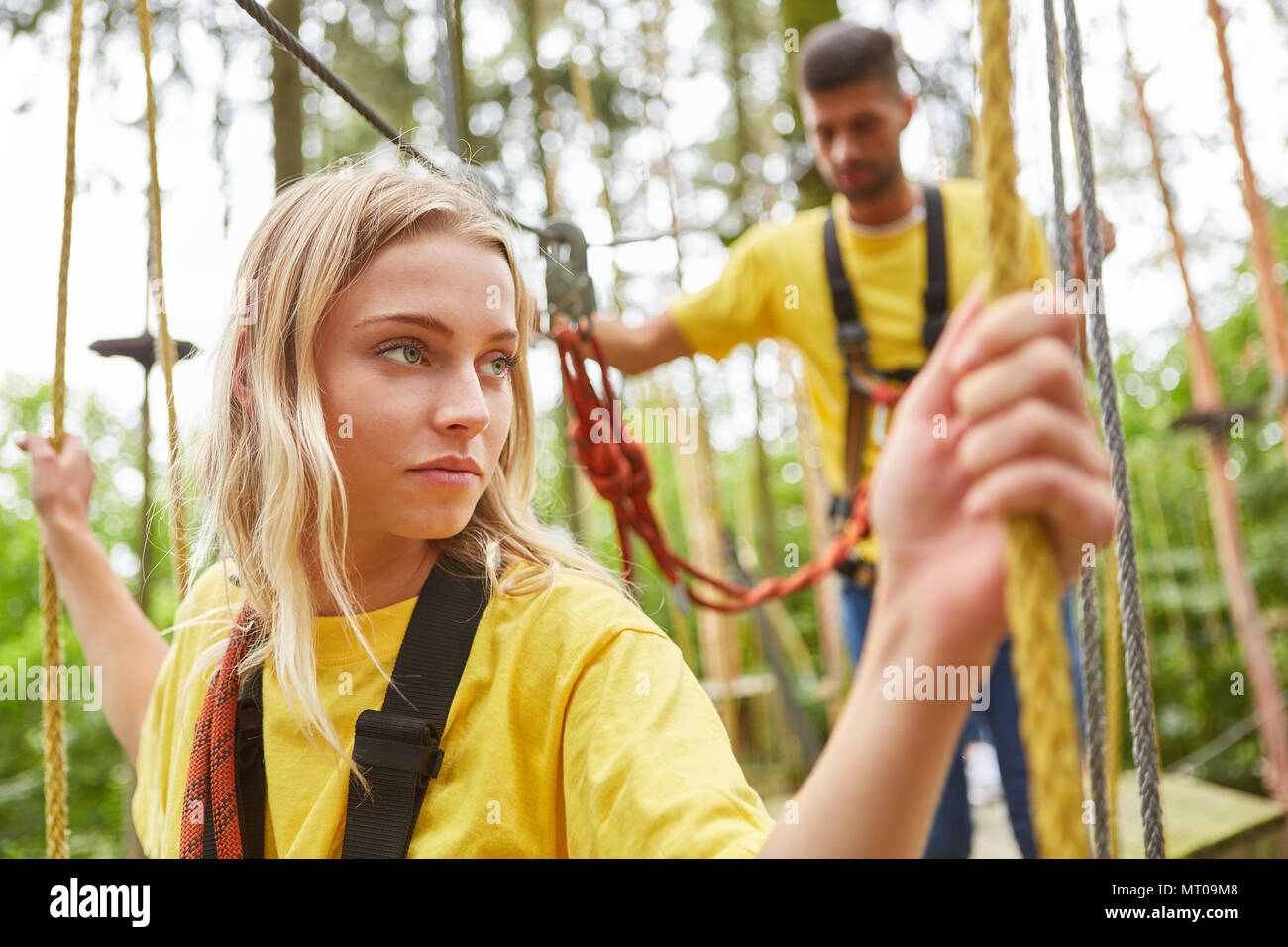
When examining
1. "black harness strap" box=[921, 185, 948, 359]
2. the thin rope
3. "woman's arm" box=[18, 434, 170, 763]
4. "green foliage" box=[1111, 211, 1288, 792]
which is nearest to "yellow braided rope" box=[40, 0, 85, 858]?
"woman's arm" box=[18, 434, 170, 763]


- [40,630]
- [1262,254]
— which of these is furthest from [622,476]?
[40,630]

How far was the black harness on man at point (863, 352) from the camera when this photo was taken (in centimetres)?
160

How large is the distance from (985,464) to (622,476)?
1.09 meters

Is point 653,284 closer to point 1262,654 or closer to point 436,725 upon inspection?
point 1262,654

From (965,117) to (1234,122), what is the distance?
1.58 meters

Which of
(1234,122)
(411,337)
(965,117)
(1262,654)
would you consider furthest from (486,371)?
(965,117)

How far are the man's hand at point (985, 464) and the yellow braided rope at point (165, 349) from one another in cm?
76

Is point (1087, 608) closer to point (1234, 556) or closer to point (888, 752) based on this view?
point (888, 752)

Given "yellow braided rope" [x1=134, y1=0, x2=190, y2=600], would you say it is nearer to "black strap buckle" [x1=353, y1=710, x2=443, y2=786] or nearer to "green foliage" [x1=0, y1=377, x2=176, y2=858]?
"black strap buckle" [x1=353, y1=710, x2=443, y2=786]

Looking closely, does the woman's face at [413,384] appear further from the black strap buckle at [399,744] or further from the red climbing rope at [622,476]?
the red climbing rope at [622,476]

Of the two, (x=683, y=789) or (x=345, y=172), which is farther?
(x=345, y=172)

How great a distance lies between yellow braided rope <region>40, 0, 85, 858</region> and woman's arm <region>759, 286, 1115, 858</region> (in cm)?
85

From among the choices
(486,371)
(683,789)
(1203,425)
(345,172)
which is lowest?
(683,789)

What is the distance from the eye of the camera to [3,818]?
4.20 meters
